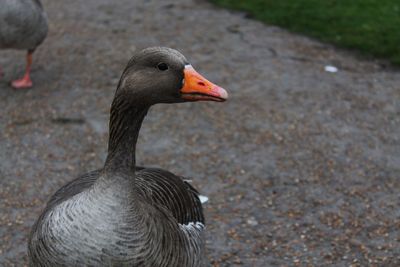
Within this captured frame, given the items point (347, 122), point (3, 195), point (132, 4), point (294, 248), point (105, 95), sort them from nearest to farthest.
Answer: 1. point (294, 248)
2. point (3, 195)
3. point (347, 122)
4. point (105, 95)
5. point (132, 4)

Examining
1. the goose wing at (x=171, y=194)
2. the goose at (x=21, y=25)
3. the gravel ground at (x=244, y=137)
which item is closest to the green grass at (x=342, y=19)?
the gravel ground at (x=244, y=137)

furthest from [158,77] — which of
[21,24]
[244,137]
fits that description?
[21,24]

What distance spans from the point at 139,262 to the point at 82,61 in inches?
213

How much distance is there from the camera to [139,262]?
2863mm

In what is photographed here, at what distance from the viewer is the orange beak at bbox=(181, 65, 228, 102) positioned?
9.22 ft

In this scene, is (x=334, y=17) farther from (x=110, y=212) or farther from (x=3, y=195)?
(x=110, y=212)

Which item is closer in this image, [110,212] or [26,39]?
[110,212]

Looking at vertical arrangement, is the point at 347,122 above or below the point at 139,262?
below

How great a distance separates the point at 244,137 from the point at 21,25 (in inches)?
106

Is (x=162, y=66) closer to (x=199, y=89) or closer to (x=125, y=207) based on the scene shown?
(x=199, y=89)

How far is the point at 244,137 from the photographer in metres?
6.20

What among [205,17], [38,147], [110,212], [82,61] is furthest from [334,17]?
[110,212]

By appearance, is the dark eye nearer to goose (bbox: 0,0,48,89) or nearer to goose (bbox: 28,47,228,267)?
goose (bbox: 28,47,228,267)

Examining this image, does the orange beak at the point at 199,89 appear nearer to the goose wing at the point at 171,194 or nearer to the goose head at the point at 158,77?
the goose head at the point at 158,77
